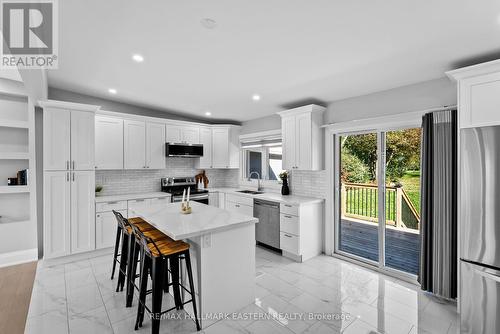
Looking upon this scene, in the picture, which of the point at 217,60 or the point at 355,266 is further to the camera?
the point at 355,266

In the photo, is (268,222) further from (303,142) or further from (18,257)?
(18,257)

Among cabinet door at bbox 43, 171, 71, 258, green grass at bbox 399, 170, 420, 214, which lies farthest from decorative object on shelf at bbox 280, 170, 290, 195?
cabinet door at bbox 43, 171, 71, 258

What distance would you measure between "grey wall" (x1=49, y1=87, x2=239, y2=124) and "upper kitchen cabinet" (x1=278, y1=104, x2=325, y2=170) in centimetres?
259

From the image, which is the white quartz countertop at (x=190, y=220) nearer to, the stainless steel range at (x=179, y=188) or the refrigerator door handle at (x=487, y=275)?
the stainless steel range at (x=179, y=188)

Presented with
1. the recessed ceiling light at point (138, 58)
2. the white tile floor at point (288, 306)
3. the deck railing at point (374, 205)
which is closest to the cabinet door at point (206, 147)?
the recessed ceiling light at point (138, 58)

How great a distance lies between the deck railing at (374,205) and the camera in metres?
3.37

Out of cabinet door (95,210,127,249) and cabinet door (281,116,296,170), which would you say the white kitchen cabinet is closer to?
cabinet door (95,210,127,249)

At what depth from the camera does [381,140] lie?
11.3 ft

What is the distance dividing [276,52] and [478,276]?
109 inches

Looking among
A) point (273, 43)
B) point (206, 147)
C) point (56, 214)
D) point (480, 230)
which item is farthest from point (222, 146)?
point (480, 230)

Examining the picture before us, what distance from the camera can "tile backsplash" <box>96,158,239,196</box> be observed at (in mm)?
4531

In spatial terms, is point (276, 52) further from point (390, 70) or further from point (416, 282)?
point (416, 282)

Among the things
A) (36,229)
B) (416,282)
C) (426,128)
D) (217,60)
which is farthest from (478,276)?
(36,229)

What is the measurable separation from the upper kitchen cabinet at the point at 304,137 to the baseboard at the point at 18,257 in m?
4.25
